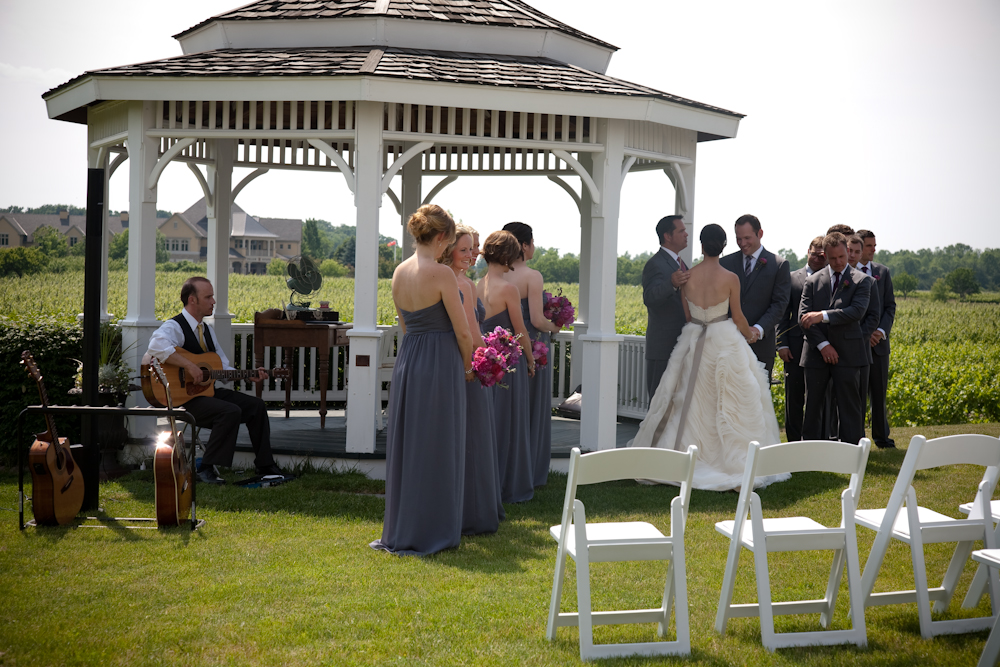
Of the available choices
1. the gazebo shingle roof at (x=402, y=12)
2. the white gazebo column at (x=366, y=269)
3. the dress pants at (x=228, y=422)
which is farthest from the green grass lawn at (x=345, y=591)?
the gazebo shingle roof at (x=402, y=12)

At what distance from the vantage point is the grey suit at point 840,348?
8391 millimetres

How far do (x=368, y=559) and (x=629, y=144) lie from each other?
476 centimetres

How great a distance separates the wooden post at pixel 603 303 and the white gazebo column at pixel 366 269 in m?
2.00

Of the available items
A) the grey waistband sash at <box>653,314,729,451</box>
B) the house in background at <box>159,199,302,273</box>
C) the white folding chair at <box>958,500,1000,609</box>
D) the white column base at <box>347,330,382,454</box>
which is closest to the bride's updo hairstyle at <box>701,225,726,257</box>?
the grey waistband sash at <box>653,314,729,451</box>

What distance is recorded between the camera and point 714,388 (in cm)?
747

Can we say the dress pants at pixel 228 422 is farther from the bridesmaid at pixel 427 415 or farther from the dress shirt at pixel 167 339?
the bridesmaid at pixel 427 415

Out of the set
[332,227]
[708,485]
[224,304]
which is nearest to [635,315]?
[224,304]

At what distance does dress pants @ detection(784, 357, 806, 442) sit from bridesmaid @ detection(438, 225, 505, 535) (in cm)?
458

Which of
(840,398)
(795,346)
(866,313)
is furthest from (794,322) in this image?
(840,398)

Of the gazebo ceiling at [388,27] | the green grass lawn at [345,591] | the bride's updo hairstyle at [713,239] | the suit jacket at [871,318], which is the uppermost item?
the gazebo ceiling at [388,27]

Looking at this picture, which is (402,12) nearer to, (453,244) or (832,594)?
(453,244)

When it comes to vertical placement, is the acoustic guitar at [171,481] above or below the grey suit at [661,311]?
below

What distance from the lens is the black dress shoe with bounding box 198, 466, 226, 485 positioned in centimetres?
734

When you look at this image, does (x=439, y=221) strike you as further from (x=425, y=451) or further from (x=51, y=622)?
(x=51, y=622)
